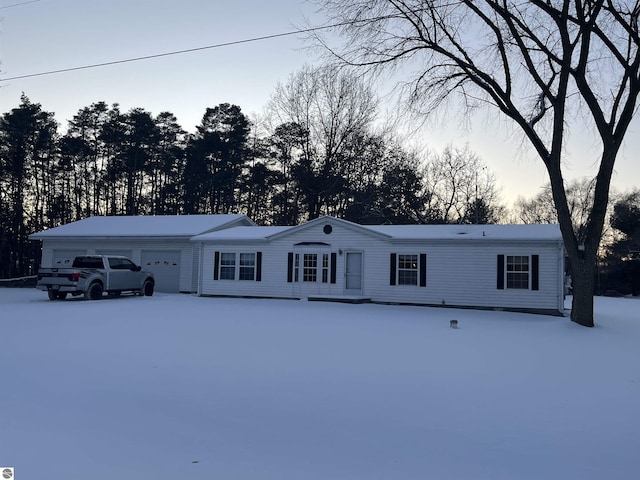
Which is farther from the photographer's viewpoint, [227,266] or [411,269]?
[227,266]

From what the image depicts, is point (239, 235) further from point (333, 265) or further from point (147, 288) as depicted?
point (333, 265)

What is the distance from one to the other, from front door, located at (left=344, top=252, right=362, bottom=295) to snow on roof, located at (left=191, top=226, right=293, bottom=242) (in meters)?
3.49

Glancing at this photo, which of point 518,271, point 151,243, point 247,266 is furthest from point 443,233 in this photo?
point 151,243

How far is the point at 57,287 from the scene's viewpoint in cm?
1995

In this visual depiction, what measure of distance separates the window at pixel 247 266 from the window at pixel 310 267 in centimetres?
248

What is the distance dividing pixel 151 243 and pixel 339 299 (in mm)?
11633

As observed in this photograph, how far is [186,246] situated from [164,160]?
22762 millimetres

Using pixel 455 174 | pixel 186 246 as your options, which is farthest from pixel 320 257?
pixel 455 174

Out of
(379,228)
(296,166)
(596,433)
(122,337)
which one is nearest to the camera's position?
(596,433)

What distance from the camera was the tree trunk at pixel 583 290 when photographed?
1550 cm

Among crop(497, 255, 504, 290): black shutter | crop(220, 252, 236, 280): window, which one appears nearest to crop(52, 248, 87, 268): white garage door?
crop(220, 252, 236, 280): window

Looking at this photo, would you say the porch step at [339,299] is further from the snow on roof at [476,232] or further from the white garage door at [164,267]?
the white garage door at [164,267]

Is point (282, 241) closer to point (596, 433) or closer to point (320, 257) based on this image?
point (320, 257)

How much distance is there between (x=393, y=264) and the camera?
2102 cm
